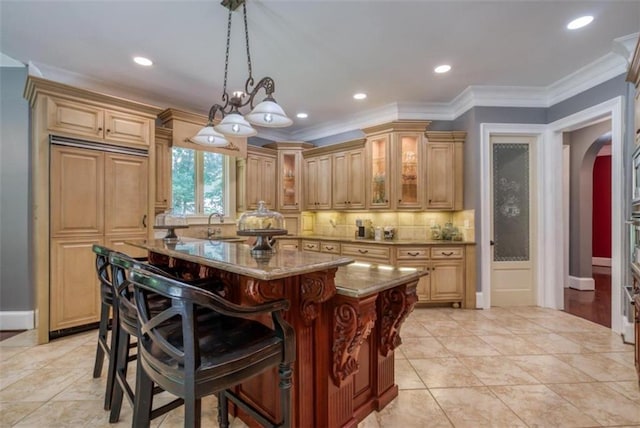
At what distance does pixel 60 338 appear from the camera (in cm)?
312

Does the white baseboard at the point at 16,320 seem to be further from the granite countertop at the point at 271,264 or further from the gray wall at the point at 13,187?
the granite countertop at the point at 271,264

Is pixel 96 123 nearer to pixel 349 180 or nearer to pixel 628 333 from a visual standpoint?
pixel 349 180

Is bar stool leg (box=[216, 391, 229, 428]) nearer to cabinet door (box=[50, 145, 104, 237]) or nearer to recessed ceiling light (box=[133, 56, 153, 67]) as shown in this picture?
cabinet door (box=[50, 145, 104, 237])

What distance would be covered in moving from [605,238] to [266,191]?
7.78 metres

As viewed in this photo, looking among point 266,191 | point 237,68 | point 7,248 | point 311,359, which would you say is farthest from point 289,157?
point 311,359

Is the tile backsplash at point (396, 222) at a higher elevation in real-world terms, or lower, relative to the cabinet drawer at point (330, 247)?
higher

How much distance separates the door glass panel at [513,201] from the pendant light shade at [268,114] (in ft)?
11.1

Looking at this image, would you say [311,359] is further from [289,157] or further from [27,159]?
[289,157]

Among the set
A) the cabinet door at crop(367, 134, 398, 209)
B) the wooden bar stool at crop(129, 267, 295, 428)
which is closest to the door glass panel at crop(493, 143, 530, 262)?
the cabinet door at crop(367, 134, 398, 209)

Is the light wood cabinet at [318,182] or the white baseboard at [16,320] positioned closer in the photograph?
the white baseboard at [16,320]

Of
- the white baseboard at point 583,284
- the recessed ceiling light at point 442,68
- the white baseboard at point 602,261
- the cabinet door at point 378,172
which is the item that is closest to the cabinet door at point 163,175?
the cabinet door at point 378,172

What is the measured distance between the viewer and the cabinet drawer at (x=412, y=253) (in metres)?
4.17

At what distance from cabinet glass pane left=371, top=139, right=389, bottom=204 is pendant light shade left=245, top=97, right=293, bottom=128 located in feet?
8.84

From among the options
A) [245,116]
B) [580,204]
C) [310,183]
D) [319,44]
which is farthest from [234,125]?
[580,204]
